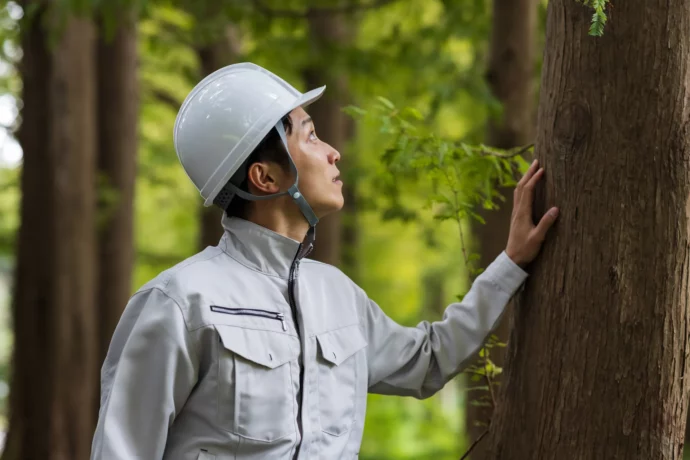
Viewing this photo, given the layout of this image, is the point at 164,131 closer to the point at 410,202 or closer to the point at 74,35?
the point at 410,202

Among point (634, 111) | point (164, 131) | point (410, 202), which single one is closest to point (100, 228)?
point (410, 202)

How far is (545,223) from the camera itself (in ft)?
8.59

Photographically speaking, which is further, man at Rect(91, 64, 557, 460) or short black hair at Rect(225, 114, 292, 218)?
short black hair at Rect(225, 114, 292, 218)

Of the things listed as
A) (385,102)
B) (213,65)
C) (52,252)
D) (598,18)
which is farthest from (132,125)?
(598,18)

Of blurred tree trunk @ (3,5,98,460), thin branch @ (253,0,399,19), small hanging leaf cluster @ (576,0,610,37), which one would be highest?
thin branch @ (253,0,399,19)

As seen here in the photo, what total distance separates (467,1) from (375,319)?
13.8 ft

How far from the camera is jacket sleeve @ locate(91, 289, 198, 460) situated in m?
2.42

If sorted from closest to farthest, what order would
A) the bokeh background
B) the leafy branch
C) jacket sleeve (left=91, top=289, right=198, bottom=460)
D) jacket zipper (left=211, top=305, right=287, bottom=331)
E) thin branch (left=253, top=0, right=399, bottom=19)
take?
jacket sleeve (left=91, top=289, right=198, bottom=460), jacket zipper (left=211, top=305, right=287, bottom=331), the leafy branch, the bokeh background, thin branch (left=253, top=0, right=399, bottom=19)

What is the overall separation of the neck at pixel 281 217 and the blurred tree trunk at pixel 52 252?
19.8 ft

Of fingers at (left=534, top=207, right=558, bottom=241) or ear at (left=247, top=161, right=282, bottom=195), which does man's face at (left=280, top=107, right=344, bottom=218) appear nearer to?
ear at (left=247, top=161, right=282, bottom=195)

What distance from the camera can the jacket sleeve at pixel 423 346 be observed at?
2926 millimetres

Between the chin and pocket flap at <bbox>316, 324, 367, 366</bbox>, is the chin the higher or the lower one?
the higher one

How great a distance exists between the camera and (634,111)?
245cm

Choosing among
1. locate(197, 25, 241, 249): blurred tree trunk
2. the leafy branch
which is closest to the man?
the leafy branch
